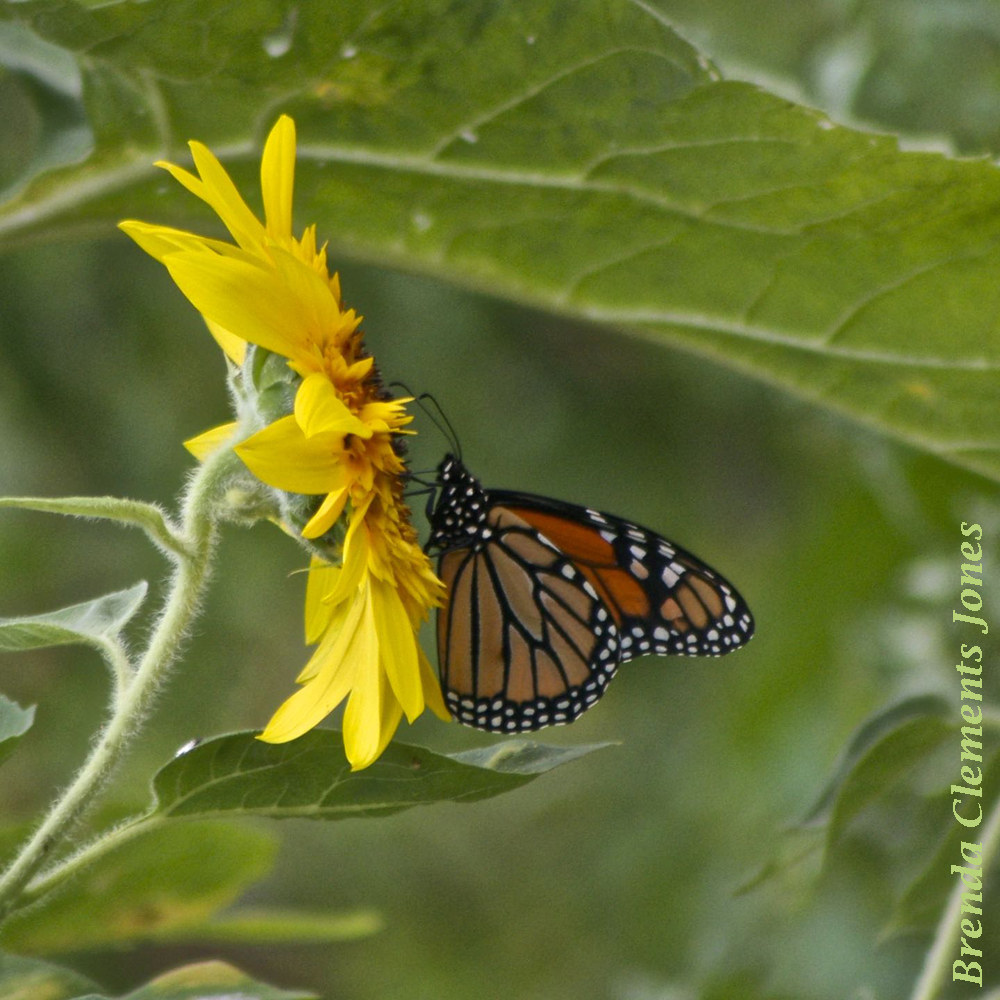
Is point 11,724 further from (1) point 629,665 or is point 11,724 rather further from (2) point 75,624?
(1) point 629,665

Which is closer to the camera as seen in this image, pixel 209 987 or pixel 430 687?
pixel 209 987

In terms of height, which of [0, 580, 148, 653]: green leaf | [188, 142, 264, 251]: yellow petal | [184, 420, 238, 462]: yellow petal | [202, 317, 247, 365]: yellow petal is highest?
[188, 142, 264, 251]: yellow petal

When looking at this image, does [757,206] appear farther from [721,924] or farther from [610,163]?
[721,924]

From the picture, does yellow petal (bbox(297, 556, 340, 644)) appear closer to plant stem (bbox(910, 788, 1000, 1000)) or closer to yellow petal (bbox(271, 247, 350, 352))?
yellow petal (bbox(271, 247, 350, 352))

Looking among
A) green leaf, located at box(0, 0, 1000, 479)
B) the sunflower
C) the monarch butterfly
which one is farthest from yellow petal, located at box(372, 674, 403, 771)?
green leaf, located at box(0, 0, 1000, 479)

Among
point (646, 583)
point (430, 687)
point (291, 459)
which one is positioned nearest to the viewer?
point (291, 459)

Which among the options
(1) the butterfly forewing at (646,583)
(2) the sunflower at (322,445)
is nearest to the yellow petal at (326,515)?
(2) the sunflower at (322,445)

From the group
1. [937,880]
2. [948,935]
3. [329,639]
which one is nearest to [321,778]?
[329,639]
